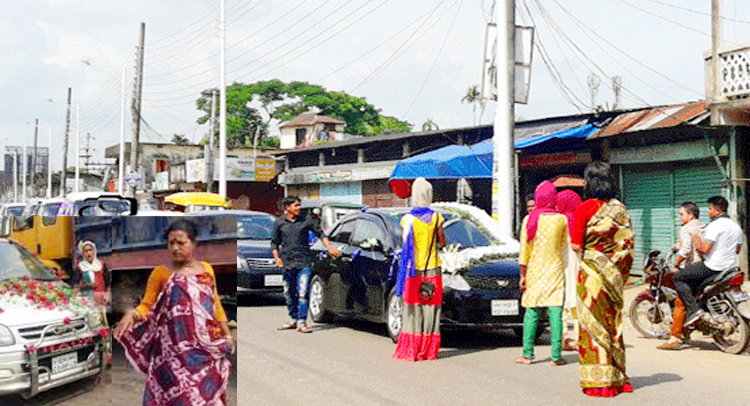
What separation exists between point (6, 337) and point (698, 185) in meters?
15.8

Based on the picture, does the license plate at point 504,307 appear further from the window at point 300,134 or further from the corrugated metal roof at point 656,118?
the window at point 300,134

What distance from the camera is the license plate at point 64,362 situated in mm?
3244

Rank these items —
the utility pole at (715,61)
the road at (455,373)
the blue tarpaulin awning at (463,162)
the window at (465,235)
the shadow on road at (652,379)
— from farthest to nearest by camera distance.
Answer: the blue tarpaulin awning at (463,162) < the utility pole at (715,61) < the window at (465,235) < the shadow on road at (652,379) < the road at (455,373)

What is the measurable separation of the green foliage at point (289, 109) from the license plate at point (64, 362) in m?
74.2

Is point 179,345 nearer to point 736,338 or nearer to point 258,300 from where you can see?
point 736,338

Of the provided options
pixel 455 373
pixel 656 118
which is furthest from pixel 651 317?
pixel 656 118

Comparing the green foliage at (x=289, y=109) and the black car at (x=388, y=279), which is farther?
the green foliage at (x=289, y=109)

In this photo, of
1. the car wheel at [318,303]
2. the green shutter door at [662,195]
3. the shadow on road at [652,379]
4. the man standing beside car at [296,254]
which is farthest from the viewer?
the green shutter door at [662,195]

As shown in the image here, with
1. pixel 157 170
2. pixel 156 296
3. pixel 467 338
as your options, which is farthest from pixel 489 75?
pixel 157 170

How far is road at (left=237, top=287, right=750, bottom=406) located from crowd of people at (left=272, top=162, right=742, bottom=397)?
0.86 feet

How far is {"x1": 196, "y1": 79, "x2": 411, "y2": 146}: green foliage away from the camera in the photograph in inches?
3088

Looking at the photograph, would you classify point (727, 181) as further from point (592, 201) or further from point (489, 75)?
point (592, 201)

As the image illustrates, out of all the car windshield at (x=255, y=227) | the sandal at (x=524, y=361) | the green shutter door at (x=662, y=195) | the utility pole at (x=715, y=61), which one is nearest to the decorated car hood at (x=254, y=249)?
the car windshield at (x=255, y=227)

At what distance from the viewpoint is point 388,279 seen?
10.2 meters
